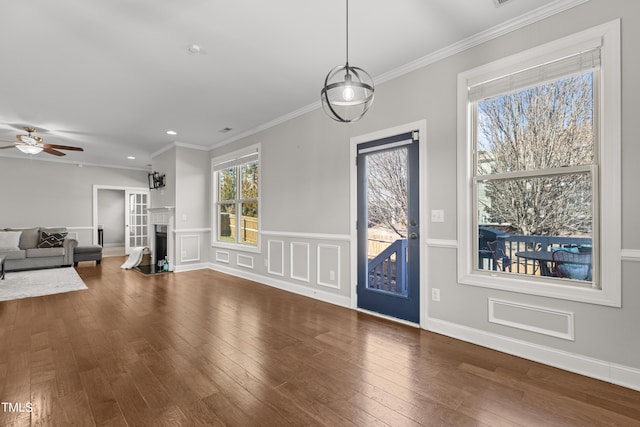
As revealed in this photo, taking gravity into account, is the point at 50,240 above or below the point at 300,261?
above

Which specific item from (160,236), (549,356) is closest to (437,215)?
(549,356)

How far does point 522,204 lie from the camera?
2617 mm

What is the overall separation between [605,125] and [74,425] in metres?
3.88

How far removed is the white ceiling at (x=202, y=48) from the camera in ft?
7.82

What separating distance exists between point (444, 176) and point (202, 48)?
2.65 m

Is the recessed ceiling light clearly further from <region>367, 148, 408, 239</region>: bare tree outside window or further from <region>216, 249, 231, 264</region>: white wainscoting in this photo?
<region>216, 249, 231, 264</region>: white wainscoting

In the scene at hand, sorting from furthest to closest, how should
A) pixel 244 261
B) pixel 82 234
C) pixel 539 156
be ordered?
pixel 82 234, pixel 244 261, pixel 539 156

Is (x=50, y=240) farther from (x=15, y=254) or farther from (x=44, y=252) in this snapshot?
(x=15, y=254)

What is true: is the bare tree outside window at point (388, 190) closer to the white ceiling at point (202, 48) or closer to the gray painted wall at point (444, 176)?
the gray painted wall at point (444, 176)

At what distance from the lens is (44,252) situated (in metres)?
6.49

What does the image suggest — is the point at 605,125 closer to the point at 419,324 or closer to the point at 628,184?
the point at 628,184

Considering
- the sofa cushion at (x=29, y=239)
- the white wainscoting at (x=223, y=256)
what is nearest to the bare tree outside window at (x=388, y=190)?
the white wainscoting at (x=223, y=256)

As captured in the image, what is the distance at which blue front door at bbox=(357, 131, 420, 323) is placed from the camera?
10.7 feet

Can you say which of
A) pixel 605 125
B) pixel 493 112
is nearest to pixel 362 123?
pixel 493 112
